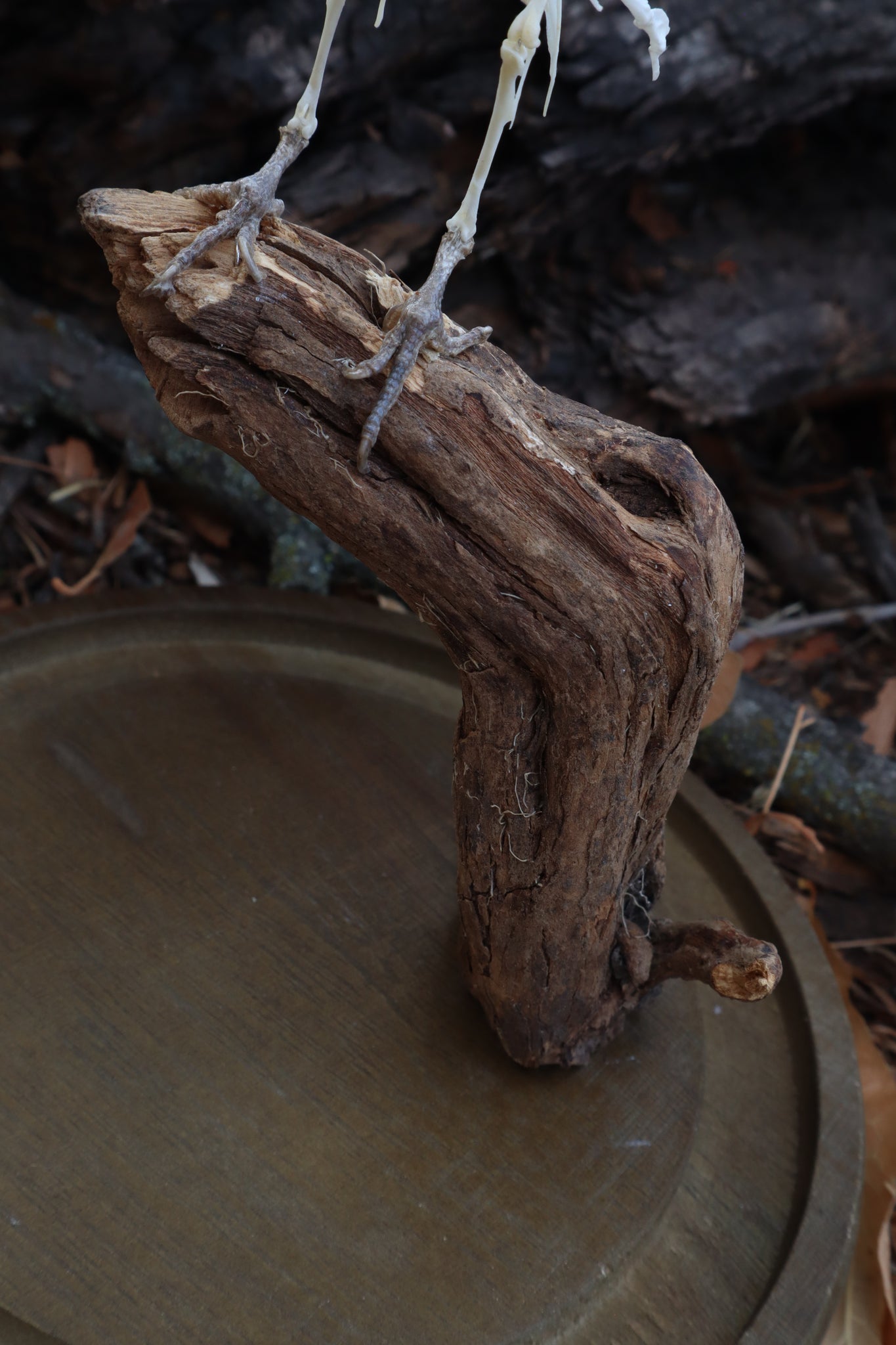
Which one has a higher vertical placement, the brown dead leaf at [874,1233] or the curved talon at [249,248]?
the curved talon at [249,248]

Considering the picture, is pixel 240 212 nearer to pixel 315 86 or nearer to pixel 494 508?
pixel 315 86

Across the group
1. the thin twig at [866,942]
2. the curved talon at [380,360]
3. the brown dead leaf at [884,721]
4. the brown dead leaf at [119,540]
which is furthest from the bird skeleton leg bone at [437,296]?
the brown dead leaf at [884,721]

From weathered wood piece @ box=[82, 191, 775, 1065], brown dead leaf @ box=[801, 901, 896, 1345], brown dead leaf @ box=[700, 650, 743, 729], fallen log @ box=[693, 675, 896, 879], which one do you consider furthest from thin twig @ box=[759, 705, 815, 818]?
weathered wood piece @ box=[82, 191, 775, 1065]

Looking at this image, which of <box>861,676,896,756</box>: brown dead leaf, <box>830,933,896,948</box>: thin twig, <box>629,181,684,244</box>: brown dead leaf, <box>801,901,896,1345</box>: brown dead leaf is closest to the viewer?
<box>801,901,896,1345</box>: brown dead leaf

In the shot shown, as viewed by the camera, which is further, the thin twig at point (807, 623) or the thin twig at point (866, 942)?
the thin twig at point (807, 623)

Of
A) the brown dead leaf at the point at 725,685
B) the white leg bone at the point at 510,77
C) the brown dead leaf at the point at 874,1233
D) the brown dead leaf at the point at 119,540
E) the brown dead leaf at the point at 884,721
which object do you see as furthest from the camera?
the brown dead leaf at the point at 884,721

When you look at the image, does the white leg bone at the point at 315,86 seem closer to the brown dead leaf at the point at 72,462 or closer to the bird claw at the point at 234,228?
the bird claw at the point at 234,228

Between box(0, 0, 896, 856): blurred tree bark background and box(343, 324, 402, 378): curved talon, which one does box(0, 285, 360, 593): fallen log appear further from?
box(343, 324, 402, 378): curved talon

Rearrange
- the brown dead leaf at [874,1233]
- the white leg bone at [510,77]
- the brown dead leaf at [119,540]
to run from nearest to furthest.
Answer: the white leg bone at [510,77] → the brown dead leaf at [874,1233] → the brown dead leaf at [119,540]

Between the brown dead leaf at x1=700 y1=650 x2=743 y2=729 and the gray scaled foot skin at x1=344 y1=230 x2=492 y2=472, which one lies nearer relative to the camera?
the gray scaled foot skin at x1=344 y1=230 x2=492 y2=472
